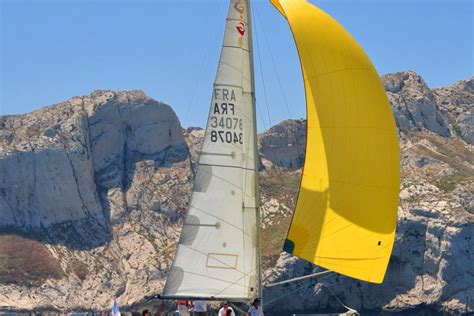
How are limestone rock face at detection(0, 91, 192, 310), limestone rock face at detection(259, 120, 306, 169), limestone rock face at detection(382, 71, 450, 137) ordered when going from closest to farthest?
limestone rock face at detection(0, 91, 192, 310) < limestone rock face at detection(259, 120, 306, 169) < limestone rock face at detection(382, 71, 450, 137)

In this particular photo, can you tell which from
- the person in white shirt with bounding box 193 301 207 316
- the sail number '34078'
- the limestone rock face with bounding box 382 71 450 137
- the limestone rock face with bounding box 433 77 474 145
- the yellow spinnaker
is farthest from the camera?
the limestone rock face with bounding box 433 77 474 145

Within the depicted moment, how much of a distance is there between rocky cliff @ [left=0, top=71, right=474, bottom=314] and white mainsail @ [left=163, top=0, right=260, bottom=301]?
73.5 meters

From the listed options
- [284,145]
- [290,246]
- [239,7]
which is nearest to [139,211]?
[284,145]

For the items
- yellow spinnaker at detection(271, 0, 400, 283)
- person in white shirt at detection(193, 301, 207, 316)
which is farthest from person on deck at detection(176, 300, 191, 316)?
yellow spinnaker at detection(271, 0, 400, 283)

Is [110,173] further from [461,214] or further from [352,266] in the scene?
[352,266]

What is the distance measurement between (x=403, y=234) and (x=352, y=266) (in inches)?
3065

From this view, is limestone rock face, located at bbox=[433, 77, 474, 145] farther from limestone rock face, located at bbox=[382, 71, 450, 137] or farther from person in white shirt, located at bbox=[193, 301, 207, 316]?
person in white shirt, located at bbox=[193, 301, 207, 316]

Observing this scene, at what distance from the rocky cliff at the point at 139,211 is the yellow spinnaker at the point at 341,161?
239 ft

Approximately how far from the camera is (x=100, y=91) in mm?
139625

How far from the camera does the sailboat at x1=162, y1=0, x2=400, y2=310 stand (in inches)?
1249

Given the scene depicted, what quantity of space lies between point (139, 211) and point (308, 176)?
10058cm

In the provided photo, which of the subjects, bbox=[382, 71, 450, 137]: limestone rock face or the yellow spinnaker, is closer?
the yellow spinnaker

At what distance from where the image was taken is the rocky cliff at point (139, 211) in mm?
107562

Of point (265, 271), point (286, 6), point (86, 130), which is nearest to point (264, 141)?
point (86, 130)
